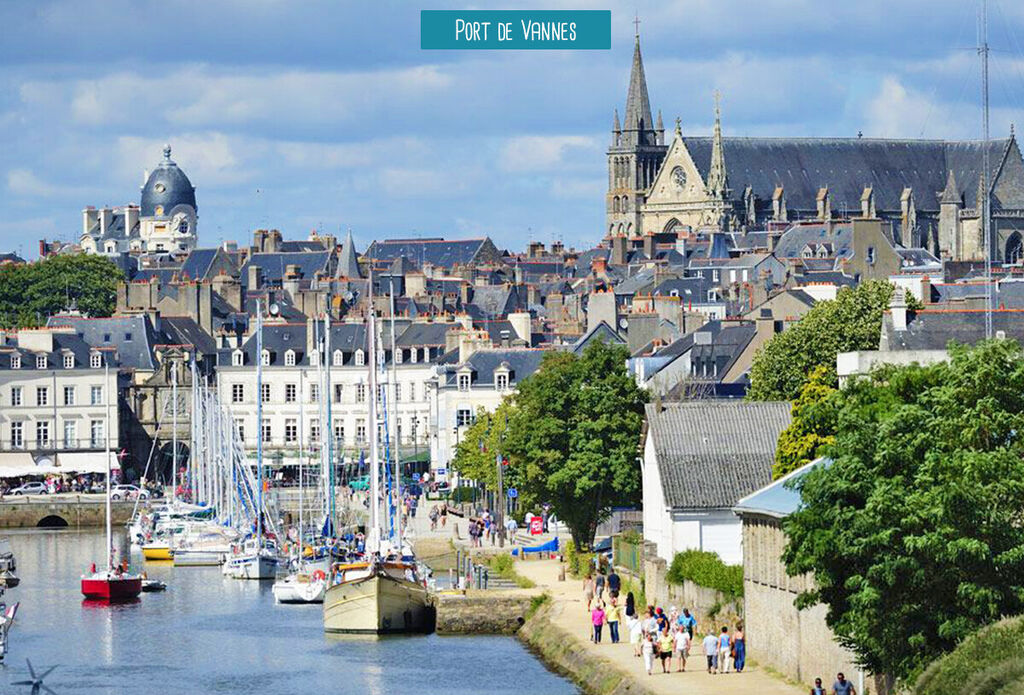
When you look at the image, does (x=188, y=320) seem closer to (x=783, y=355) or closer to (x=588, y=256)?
(x=588, y=256)

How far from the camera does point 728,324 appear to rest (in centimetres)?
8862

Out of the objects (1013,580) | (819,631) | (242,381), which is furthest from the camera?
(242,381)

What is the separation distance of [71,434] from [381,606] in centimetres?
6535

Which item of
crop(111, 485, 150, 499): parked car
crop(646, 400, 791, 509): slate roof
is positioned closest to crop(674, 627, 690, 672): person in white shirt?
crop(646, 400, 791, 509): slate roof

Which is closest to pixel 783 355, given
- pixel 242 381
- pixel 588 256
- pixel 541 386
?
pixel 541 386

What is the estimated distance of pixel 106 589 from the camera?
69250 millimetres

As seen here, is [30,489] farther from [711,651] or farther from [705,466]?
[711,651]

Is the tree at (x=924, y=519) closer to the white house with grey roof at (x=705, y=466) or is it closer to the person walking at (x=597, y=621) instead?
the person walking at (x=597, y=621)

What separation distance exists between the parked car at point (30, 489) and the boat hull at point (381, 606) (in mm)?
56689

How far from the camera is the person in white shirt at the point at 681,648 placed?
4238 centimetres

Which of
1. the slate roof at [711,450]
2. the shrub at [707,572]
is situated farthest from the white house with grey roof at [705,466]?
the shrub at [707,572]

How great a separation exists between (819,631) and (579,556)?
2238cm

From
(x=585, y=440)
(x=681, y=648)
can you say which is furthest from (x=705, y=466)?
(x=585, y=440)

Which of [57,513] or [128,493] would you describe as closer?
[57,513]
